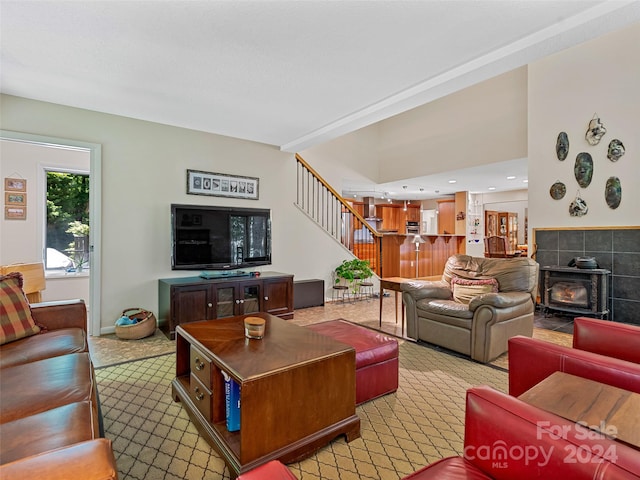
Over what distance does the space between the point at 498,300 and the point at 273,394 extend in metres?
2.20

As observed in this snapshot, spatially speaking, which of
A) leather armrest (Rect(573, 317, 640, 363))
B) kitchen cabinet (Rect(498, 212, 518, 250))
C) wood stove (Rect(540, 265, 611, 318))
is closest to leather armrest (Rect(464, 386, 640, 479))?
leather armrest (Rect(573, 317, 640, 363))

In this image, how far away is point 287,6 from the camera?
2.05 metres

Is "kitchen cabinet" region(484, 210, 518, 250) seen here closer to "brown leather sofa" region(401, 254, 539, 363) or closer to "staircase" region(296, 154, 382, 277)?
"staircase" region(296, 154, 382, 277)

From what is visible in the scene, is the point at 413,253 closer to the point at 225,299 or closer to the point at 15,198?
the point at 225,299

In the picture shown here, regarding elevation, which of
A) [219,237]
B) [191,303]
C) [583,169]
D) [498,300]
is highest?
[583,169]

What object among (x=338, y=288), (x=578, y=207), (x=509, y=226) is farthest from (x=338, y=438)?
(x=509, y=226)

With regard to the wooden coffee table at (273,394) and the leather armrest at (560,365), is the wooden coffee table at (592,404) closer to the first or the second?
the leather armrest at (560,365)

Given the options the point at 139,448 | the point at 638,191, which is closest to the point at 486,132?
the point at 638,191

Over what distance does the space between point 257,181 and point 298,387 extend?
374cm

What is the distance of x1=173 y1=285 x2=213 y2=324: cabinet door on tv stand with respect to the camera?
3650mm

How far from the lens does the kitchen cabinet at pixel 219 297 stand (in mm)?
3668

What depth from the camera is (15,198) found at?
455 centimetres

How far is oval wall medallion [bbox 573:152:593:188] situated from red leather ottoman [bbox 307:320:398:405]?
13.5 feet

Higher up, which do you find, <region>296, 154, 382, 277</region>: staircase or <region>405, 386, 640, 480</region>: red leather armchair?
<region>296, 154, 382, 277</region>: staircase
